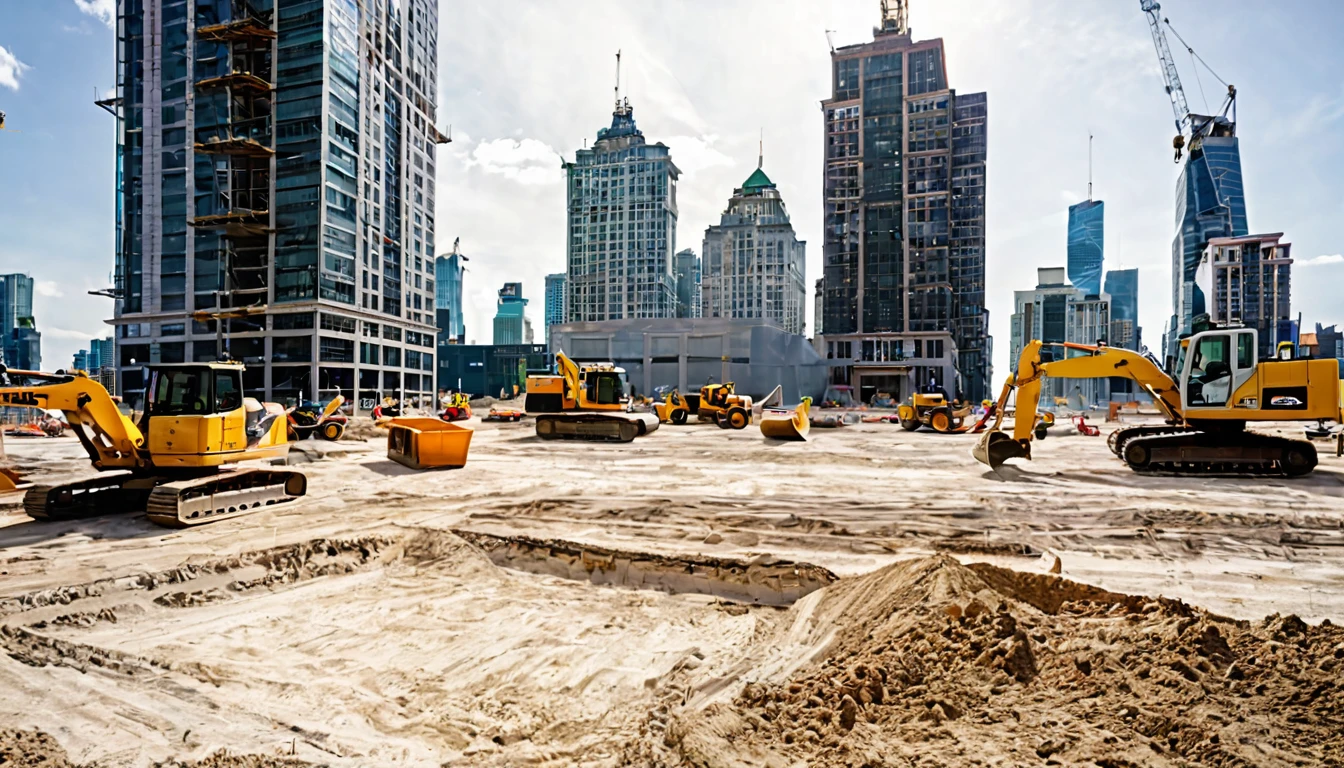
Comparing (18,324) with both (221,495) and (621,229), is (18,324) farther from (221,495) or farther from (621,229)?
(221,495)

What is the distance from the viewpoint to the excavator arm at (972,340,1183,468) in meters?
13.5

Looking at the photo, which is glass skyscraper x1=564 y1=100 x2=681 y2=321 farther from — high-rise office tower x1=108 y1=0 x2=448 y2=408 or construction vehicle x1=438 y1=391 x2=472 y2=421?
construction vehicle x1=438 y1=391 x2=472 y2=421

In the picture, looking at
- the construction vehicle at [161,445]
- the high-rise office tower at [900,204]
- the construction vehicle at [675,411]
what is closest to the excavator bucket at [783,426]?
the construction vehicle at [675,411]

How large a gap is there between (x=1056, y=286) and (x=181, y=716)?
167520 mm

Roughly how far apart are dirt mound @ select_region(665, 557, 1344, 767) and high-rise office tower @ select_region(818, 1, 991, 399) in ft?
216

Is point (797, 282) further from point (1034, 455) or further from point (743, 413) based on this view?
point (1034, 455)

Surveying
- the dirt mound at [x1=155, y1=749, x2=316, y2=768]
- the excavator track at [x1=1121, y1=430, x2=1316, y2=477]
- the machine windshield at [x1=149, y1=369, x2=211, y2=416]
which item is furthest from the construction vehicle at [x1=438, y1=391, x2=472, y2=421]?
the dirt mound at [x1=155, y1=749, x2=316, y2=768]

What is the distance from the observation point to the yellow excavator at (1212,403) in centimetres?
1212

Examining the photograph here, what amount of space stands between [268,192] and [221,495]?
147 ft

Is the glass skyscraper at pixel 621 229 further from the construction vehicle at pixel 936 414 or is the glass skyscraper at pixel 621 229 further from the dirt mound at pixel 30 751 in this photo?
the dirt mound at pixel 30 751

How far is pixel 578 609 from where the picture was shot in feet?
18.1

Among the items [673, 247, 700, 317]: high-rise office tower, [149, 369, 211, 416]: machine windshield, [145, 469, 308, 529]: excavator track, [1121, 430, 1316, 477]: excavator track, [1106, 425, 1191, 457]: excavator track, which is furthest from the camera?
[673, 247, 700, 317]: high-rise office tower

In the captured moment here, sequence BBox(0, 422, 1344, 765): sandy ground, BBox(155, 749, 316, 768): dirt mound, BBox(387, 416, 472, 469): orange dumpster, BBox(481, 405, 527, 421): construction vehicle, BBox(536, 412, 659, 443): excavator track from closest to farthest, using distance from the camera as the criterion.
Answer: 1. BBox(155, 749, 316, 768): dirt mound
2. BBox(0, 422, 1344, 765): sandy ground
3. BBox(387, 416, 472, 469): orange dumpster
4. BBox(536, 412, 659, 443): excavator track
5. BBox(481, 405, 527, 421): construction vehicle

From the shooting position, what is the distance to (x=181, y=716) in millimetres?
3691
